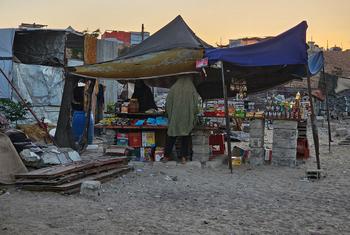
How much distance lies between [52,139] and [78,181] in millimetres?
4225

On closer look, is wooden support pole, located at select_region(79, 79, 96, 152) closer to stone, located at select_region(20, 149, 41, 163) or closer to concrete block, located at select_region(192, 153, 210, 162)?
concrete block, located at select_region(192, 153, 210, 162)

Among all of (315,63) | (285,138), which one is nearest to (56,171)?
(285,138)

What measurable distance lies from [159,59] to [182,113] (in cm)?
124

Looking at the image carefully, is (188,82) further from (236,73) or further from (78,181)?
(78,181)

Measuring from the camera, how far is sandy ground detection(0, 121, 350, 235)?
15.4ft

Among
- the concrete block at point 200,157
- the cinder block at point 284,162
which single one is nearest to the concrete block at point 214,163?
the concrete block at point 200,157

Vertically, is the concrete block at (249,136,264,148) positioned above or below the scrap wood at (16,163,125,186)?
above

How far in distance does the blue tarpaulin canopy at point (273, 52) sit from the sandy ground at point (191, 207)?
217cm

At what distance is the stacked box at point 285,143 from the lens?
9352 millimetres

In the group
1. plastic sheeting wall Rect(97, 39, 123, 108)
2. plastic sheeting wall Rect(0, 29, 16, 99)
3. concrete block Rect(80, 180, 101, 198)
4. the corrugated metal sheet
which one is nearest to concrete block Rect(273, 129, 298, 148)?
concrete block Rect(80, 180, 101, 198)

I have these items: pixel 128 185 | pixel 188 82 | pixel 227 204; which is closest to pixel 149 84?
pixel 188 82

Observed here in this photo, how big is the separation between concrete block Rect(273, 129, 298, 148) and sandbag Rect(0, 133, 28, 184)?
505 centimetres

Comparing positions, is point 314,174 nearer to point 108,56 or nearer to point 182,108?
point 182,108

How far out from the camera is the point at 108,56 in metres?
18.8
